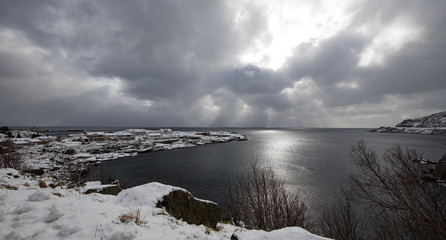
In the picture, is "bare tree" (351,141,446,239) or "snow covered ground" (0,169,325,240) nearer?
"snow covered ground" (0,169,325,240)

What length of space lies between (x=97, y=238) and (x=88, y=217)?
0.99 metres

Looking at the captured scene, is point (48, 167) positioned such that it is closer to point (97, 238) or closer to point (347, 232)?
point (97, 238)

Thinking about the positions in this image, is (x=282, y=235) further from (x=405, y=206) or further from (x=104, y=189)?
(x=405, y=206)

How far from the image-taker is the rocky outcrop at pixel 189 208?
726cm

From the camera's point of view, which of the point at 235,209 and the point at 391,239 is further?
the point at 235,209

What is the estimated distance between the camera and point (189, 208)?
7.99 metres

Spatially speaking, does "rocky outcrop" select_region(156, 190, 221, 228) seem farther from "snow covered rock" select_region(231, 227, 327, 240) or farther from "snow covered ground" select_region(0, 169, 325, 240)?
"snow covered rock" select_region(231, 227, 327, 240)

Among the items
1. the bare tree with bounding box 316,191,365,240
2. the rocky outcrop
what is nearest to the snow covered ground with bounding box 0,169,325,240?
the rocky outcrop

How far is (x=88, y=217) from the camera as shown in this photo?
4.06 metres

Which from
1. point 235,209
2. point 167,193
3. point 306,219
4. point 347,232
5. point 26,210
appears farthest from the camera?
point 235,209

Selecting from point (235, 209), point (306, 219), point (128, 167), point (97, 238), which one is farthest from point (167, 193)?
point (128, 167)

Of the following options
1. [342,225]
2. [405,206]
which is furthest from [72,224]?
[405,206]

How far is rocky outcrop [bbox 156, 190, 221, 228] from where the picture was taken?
23.8 feet

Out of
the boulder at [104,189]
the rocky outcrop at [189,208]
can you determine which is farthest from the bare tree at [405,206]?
the boulder at [104,189]
